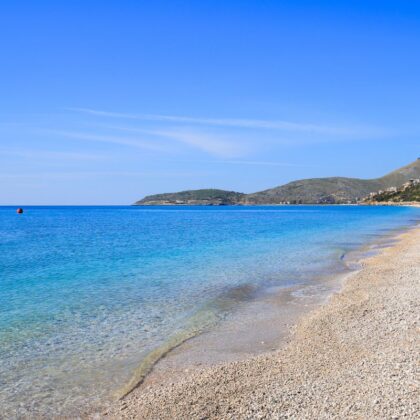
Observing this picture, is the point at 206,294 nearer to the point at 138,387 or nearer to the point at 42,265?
the point at 138,387

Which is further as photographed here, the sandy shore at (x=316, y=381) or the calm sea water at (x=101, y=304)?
the calm sea water at (x=101, y=304)

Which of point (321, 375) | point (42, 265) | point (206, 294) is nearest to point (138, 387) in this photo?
point (321, 375)

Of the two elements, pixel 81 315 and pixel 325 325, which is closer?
pixel 325 325

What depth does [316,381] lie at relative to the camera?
791cm

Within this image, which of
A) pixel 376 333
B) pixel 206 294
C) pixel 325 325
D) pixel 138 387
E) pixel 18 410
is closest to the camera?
pixel 18 410

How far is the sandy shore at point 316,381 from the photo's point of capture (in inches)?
270

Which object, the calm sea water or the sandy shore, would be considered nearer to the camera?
the sandy shore

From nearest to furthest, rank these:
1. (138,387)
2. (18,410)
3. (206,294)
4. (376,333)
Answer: (18,410)
(138,387)
(376,333)
(206,294)

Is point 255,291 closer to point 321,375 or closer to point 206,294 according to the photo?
point 206,294

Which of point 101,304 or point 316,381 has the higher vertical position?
point 316,381

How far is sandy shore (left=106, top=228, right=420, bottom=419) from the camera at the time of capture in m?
6.86

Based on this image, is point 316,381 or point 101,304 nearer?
point 316,381

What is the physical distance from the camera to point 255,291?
18.2 meters

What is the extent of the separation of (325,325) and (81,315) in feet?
24.8
